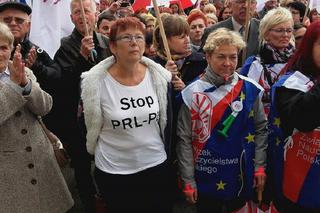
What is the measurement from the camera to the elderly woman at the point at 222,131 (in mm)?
2797

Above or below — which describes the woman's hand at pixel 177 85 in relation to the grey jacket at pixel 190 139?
above

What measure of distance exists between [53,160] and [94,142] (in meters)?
0.31

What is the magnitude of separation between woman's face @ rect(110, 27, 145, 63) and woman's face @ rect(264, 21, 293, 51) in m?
1.14

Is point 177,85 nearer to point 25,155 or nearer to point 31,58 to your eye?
point 31,58

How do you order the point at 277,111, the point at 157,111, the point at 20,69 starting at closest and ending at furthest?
the point at 20,69, the point at 277,111, the point at 157,111

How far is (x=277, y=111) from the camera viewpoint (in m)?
2.58

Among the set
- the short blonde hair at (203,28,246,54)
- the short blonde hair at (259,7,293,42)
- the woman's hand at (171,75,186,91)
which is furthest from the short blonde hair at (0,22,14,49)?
the short blonde hair at (259,7,293,42)

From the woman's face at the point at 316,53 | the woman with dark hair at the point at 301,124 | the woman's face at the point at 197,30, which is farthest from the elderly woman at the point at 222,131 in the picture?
the woman's face at the point at 197,30

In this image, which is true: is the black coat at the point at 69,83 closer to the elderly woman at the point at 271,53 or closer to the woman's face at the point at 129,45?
the woman's face at the point at 129,45

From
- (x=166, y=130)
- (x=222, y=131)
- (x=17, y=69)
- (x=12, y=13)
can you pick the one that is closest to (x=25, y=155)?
(x=17, y=69)

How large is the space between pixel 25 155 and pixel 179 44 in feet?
5.14

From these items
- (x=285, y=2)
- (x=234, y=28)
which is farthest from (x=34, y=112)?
(x=285, y=2)

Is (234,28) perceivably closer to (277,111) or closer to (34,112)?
→ (277,111)

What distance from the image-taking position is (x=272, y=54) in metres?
3.22
